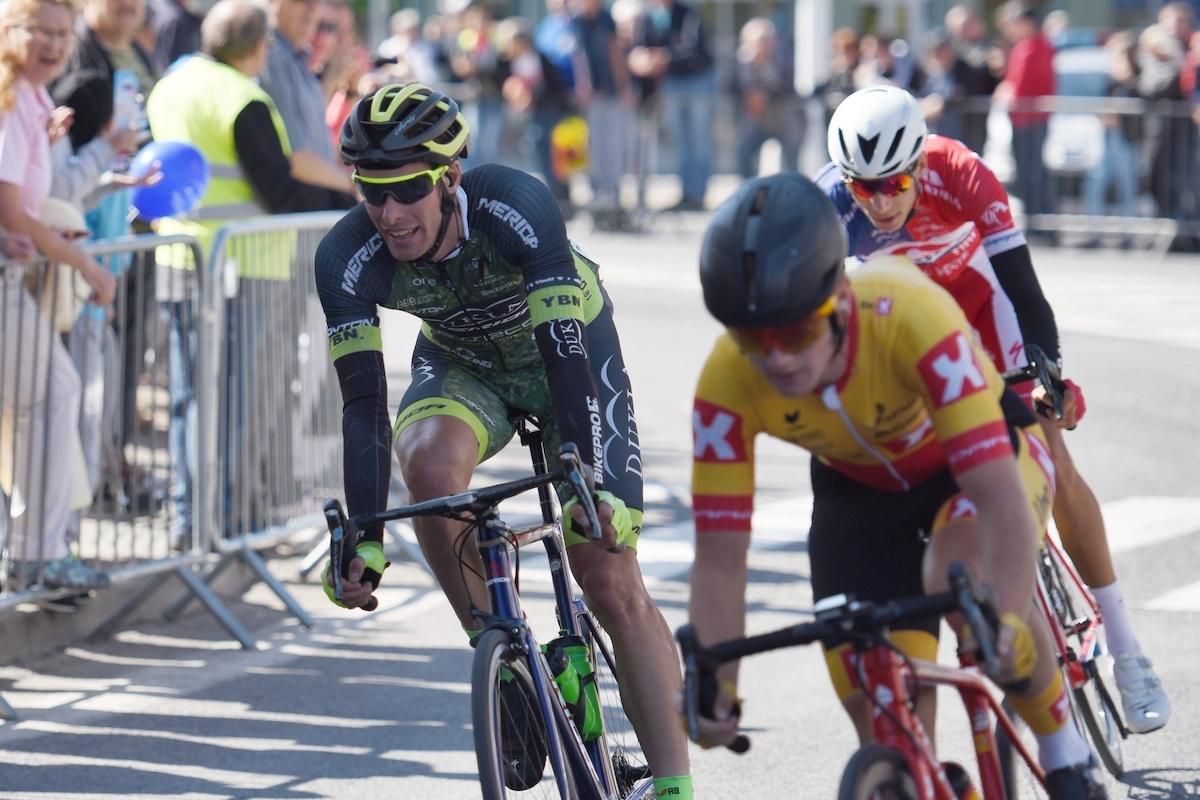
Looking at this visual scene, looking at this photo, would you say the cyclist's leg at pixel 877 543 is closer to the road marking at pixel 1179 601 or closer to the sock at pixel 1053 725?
the sock at pixel 1053 725

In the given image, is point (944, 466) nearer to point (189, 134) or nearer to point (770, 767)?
point (770, 767)

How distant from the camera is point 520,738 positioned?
15.2 ft

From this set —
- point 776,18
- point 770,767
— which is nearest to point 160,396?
point 770,767

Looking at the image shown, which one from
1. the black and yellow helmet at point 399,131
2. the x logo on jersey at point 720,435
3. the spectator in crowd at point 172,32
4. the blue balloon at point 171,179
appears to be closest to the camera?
the x logo on jersey at point 720,435

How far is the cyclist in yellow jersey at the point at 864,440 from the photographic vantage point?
3.83 meters

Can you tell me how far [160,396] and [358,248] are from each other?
6485 mm

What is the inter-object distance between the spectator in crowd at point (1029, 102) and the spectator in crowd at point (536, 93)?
498 centimetres

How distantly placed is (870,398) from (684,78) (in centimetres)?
1969

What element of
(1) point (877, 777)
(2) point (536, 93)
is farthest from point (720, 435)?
(2) point (536, 93)

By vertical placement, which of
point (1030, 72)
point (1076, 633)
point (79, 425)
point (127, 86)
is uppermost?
point (1030, 72)

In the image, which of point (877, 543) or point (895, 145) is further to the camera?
point (895, 145)

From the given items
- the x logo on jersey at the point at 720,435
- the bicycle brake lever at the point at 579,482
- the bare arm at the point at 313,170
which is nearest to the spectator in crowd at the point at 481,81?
the bare arm at the point at 313,170

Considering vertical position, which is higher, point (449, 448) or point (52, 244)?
point (52, 244)

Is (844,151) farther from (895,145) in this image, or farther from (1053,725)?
(1053,725)
